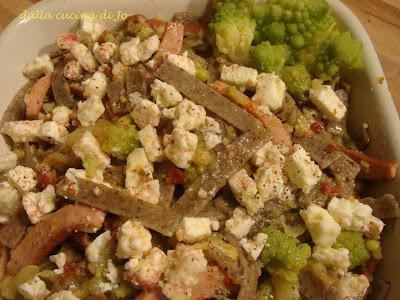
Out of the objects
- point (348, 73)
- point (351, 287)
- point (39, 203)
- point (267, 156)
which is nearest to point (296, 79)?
point (348, 73)

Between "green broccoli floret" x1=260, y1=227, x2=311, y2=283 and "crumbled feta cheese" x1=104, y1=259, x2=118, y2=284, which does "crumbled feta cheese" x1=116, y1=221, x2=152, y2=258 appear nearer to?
"crumbled feta cheese" x1=104, y1=259, x2=118, y2=284

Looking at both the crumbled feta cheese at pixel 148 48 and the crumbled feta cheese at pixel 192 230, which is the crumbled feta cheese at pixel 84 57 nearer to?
the crumbled feta cheese at pixel 148 48

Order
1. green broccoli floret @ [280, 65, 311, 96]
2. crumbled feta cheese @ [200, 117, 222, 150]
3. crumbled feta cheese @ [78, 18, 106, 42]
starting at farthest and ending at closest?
crumbled feta cheese @ [78, 18, 106, 42]
green broccoli floret @ [280, 65, 311, 96]
crumbled feta cheese @ [200, 117, 222, 150]

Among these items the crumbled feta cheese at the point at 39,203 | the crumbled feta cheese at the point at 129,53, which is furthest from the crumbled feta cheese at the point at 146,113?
the crumbled feta cheese at the point at 39,203

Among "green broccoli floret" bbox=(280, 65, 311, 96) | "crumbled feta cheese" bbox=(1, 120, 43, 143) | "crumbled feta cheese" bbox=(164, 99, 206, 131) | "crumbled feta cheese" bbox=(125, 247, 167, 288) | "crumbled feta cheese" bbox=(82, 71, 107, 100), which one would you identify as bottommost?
"crumbled feta cheese" bbox=(1, 120, 43, 143)

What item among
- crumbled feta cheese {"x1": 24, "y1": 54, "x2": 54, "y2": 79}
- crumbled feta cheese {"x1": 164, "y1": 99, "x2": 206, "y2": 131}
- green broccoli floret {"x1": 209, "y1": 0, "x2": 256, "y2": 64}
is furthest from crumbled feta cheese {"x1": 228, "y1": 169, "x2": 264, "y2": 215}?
crumbled feta cheese {"x1": 24, "y1": 54, "x2": 54, "y2": 79}

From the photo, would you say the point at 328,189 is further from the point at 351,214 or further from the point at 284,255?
the point at 284,255
